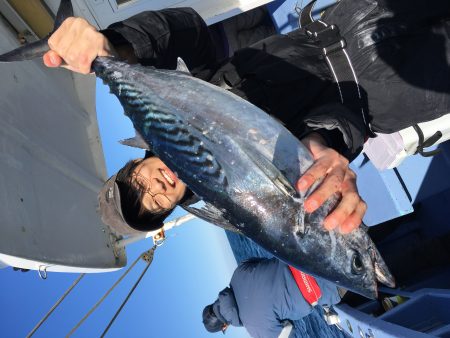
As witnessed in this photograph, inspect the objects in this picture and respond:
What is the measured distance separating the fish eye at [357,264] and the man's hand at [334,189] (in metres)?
0.14

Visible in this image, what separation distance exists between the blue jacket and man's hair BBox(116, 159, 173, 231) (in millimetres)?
1472

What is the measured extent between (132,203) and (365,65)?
144 centimetres

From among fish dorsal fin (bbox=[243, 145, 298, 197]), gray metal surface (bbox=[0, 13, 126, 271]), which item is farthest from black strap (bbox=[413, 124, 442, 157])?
gray metal surface (bbox=[0, 13, 126, 271])

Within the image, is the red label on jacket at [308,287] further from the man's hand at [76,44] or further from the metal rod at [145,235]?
the man's hand at [76,44]

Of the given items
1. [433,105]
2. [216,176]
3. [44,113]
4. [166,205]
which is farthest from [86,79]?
[433,105]

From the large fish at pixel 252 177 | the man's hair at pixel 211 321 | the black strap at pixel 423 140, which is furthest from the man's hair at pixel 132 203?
the man's hair at pixel 211 321

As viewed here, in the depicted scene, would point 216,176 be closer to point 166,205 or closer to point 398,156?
point 166,205

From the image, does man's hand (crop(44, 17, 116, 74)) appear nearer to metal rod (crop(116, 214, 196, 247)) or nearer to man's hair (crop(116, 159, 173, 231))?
man's hair (crop(116, 159, 173, 231))

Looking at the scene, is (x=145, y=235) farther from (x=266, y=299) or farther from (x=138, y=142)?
(x=138, y=142)

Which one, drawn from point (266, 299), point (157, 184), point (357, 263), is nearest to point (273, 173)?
point (357, 263)

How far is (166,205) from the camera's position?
1.93m

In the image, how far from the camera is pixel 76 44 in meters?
1.55

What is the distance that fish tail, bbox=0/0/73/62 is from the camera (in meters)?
1.74

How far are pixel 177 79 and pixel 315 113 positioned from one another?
2.08 feet
